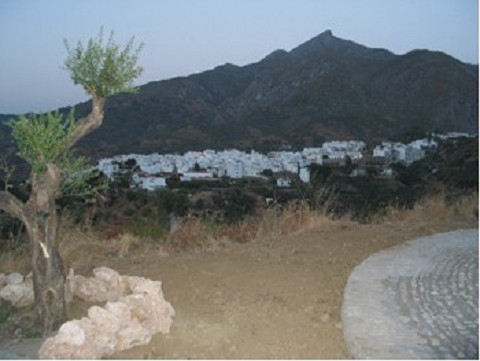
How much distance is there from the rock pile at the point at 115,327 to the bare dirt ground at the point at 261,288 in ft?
0.29

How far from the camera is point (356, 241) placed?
8.46 meters

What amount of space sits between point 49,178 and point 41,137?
343mm

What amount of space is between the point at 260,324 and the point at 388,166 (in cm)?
2018

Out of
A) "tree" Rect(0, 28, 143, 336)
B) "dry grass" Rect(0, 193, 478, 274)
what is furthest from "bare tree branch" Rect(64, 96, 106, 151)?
"dry grass" Rect(0, 193, 478, 274)

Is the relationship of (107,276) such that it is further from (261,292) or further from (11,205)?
(261,292)

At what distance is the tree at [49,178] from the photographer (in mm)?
4930

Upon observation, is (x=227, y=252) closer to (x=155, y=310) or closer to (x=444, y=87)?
(x=155, y=310)

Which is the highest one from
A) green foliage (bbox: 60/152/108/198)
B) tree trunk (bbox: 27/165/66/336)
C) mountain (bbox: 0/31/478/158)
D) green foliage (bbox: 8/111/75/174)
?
mountain (bbox: 0/31/478/158)

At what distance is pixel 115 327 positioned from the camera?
4312 millimetres

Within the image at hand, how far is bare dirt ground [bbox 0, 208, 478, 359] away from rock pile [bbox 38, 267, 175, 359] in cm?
9

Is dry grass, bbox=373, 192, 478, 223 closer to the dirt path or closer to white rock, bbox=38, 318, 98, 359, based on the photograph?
the dirt path

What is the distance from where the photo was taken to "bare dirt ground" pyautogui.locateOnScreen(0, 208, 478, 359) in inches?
172

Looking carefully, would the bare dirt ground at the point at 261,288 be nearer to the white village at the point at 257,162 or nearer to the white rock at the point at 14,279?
the white rock at the point at 14,279

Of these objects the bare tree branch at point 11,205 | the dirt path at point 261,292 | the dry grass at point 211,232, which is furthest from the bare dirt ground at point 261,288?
the bare tree branch at point 11,205
